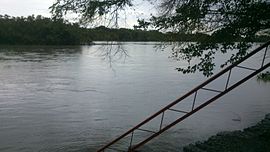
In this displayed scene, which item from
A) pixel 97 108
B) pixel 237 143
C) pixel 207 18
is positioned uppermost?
pixel 207 18

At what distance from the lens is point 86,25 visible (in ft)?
29.7

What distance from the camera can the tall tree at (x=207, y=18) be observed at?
8641mm

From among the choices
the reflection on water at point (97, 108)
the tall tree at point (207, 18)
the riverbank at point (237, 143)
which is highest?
the tall tree at point (207, 18)

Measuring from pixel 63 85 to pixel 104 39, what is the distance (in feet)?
76.8

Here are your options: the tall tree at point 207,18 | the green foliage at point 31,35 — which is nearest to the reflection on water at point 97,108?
the tall tree at point 207,18

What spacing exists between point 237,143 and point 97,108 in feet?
37.5

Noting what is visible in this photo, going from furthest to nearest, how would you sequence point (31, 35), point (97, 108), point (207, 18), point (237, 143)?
point (31, 35), point (97, 108), point (237, 143), point (207, 18)

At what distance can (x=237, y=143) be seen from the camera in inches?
522

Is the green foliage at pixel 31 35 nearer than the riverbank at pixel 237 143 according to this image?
No

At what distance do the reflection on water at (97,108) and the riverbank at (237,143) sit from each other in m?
1.48

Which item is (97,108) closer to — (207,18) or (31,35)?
(207,18)

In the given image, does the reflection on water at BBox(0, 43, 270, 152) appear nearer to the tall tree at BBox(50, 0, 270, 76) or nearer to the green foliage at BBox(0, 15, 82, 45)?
the tall tree at BBox(50, 0, 270, 76)

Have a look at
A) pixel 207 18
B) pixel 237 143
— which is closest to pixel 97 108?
pixel 237 143

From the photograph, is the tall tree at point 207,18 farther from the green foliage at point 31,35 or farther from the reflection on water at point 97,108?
the green foliage at point 31,35
